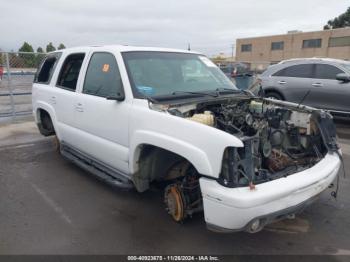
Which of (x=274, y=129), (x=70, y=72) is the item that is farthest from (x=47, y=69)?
(x=274, y=129)

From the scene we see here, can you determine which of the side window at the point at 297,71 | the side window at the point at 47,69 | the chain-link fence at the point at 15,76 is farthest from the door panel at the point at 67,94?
the side window at the point at 297,71

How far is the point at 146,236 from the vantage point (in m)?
3.38

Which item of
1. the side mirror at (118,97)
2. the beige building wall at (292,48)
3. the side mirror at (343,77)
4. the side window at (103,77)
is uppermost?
the side window at (103,77)

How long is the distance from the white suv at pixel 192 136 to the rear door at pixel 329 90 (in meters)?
5.27

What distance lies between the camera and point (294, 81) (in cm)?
935

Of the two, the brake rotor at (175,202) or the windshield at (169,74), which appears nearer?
the brake rotor at (175,202)

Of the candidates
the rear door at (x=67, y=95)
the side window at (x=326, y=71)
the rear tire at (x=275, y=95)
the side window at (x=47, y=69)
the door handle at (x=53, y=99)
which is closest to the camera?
the rear door at (x=67, y=95)

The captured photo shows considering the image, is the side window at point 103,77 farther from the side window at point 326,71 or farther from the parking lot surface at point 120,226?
the side window at point 326,71

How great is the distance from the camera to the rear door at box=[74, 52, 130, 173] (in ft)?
12.3

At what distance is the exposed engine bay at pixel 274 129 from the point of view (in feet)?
10.6

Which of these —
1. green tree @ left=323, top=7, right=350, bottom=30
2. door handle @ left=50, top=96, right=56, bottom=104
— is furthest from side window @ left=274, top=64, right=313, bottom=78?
green tree @ left=323, top=7, right=350, bottom=30

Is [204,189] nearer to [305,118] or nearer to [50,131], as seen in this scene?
[305,118]

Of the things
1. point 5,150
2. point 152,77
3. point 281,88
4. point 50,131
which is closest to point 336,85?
point 281,88

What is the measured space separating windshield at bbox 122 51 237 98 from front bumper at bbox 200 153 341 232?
145 centimetres
